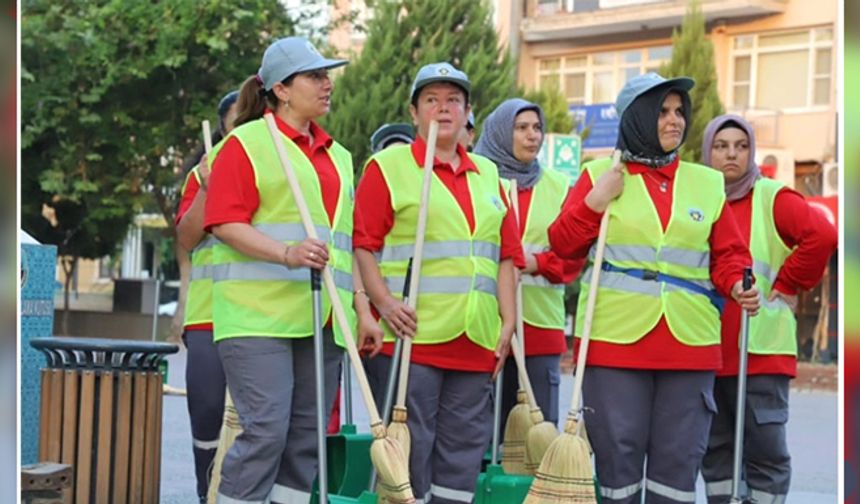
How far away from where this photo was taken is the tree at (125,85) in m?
27.6

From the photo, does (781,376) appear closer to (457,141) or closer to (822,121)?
(457,141)

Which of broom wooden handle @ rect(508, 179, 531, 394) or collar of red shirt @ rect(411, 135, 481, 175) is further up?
collar of red shirt @ rect(411, 135, 481, 175)

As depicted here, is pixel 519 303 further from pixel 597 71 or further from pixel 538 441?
pixel 597 71

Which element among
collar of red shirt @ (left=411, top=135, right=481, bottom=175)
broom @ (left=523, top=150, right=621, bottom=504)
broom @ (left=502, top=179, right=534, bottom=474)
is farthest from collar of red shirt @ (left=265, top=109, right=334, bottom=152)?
broom @ (left=502, top=179, right=534, bottom=474)

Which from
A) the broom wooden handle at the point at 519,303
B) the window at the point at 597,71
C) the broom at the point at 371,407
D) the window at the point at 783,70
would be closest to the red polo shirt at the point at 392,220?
the broom wooden handle at the point at 519,303

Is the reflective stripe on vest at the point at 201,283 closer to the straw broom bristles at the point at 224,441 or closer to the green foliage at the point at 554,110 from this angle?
the straw broom bristles at the point at 224,441

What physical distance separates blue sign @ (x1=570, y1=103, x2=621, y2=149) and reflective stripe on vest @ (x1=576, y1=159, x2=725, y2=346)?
2447 centimetres

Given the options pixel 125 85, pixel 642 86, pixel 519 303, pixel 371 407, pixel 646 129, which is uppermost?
pixel 125 85

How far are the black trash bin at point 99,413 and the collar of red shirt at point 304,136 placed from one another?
1.33m

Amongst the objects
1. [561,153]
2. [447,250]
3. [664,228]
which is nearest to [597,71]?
[561,153]

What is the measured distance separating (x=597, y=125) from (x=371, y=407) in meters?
26.4

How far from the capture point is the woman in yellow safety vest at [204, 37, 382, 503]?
5.45 metres

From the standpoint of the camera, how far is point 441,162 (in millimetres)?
6375

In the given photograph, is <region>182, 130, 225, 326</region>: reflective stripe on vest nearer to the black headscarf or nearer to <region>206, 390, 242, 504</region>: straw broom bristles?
<region>206, 390, 242, 504</region>: straw broom bristles
